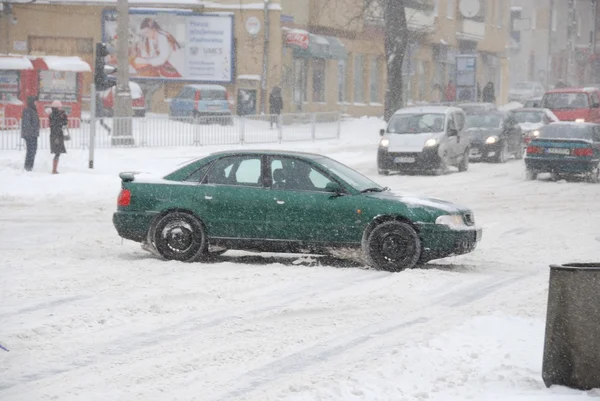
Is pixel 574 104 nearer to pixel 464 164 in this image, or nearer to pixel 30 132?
pixel 464 164

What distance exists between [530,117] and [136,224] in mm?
25560

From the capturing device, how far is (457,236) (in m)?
13.3

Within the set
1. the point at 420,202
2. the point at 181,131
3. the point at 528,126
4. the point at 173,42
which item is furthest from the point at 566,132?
the point at 173,42

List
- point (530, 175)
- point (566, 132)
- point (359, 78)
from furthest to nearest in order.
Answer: point (359, 78) → point (530, 175) → point (566, 132)

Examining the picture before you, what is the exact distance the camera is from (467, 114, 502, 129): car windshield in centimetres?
3362

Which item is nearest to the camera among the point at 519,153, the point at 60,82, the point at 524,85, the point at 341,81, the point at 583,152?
the point at 583,152

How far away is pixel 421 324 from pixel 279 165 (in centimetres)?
422

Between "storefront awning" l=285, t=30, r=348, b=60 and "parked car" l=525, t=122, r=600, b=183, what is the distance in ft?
84.5

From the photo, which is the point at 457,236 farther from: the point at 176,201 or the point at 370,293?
the point at 176,201

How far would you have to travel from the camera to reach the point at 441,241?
13.3 meters

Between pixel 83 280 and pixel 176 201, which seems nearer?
pixel 83 280

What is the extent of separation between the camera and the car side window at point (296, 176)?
13.7 m

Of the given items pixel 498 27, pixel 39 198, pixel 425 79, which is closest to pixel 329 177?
pixel 39 198

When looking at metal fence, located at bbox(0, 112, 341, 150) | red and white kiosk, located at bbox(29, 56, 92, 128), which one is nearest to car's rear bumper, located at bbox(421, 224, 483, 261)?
metal fence, located at bbox(0, 112, 341, 150)
